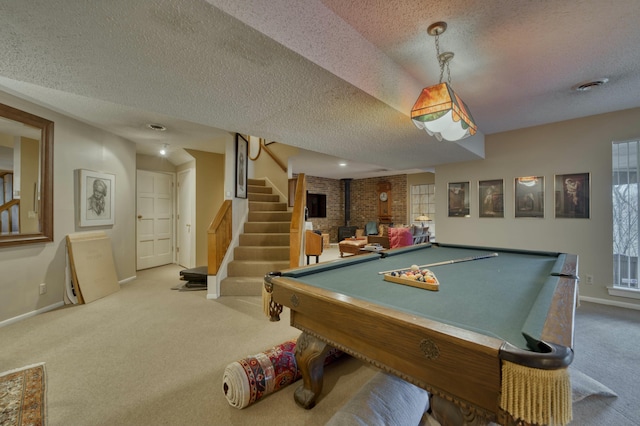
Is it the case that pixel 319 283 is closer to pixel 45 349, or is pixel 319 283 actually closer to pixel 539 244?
pixel 45 349

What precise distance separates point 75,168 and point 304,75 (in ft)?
12.5

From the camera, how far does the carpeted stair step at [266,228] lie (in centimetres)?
465

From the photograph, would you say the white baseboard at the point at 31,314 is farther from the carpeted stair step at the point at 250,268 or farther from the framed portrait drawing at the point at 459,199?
the framed portrait drawing at the point at 459,199

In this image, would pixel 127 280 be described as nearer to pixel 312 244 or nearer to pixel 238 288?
pixel 238 288

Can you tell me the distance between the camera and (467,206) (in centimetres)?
436

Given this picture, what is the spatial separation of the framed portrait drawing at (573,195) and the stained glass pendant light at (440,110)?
105 inches

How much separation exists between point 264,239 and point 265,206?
1009 millimetres

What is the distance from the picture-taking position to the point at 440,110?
1749mm

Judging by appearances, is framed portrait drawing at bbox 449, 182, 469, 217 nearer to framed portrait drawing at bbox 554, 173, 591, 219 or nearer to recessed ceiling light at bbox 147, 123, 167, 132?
framed portrait drawing at bbox 554, 173, 591, 219

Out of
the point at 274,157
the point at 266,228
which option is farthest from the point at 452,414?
the point at 274,157

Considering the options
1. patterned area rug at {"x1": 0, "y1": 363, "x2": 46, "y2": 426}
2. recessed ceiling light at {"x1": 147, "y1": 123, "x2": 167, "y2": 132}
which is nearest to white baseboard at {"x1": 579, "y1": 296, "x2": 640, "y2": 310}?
patterned area rug at {"x1": 0, "y1": 363, "x2": 46, "y2": 426}

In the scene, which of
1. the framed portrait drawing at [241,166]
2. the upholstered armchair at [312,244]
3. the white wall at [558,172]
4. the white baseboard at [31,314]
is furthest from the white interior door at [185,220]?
the white wall at [558,172]

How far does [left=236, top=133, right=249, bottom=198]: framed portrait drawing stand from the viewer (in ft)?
14.1

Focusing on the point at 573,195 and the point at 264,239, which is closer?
the point at 573,195
